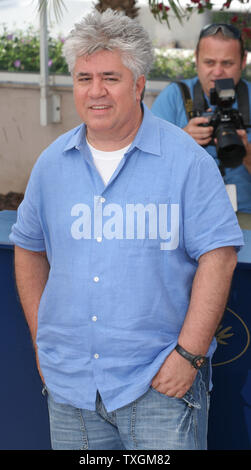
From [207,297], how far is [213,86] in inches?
56.9

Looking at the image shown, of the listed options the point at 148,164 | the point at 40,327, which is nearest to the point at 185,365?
the point at 40,327

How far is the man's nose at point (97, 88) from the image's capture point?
157cm

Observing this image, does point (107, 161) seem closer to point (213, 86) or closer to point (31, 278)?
point (31, 278)

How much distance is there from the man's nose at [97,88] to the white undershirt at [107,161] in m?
0.17

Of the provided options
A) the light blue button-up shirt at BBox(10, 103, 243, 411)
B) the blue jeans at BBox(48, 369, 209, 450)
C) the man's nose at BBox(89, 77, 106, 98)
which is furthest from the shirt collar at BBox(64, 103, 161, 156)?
the blue jeans at BBox(48, 369, 209, 450)

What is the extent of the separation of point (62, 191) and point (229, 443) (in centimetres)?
115

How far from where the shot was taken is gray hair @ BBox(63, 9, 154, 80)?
1536 mm

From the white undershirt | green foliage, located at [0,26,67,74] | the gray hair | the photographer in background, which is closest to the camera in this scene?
the gray hair

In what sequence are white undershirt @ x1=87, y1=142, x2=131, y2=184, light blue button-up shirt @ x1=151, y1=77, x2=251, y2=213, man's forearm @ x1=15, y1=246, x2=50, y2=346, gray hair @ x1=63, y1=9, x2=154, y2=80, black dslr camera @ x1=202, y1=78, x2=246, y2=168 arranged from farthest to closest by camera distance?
light blue button-up shirt @ x1=151, y1=77, x2=251, y2=213 → black dslr camera @ x1=202, y1=78, x2=246, y2=168 → man's forearm @ x1=15, y1=246, x2=50, y2=346 → white undershirt @ x1=87, y1=142, x2=131, y2=184 → gray hair @ x1=63, y1=9, x2=154, y2=80

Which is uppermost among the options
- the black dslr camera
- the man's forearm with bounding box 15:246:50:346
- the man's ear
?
the man's ear

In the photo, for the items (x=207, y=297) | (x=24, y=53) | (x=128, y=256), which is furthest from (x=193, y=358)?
(x=24, y=53)

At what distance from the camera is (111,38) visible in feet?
5.05

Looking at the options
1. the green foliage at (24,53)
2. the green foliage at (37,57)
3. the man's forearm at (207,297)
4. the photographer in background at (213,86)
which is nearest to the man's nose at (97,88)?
the man's forearm at (207,297)

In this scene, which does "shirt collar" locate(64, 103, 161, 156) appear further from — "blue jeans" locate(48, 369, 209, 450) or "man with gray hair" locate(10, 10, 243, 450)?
"blue jeans" locate(48, 369, 209, 450)
